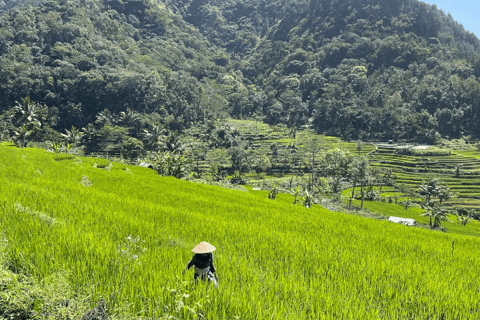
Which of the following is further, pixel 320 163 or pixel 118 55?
pixel 118 55

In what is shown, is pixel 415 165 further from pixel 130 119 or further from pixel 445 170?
pixel 130 119

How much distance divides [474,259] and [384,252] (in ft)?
8.76

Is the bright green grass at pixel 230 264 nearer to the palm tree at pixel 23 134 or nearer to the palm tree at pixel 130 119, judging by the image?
the palm tree at pixel 23 134

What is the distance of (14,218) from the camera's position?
15.4ft

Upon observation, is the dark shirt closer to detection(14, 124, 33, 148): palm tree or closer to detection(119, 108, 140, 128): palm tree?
detection(14, 124, 33, 148): palm tree

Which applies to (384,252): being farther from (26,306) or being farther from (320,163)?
(320,163)

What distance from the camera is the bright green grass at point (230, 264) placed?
9.84 feet

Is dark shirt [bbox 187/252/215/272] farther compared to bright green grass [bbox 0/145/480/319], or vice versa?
dark shirt [bbox 187/252/215/272]

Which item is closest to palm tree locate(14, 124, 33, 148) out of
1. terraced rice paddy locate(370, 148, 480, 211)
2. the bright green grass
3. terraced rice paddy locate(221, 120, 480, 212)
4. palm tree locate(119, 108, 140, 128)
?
the bright green grass

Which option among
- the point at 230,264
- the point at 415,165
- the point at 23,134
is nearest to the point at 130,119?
the point at 23,134

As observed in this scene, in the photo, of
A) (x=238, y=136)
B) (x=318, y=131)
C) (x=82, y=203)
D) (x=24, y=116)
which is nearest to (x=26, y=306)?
(x=82, y=203)

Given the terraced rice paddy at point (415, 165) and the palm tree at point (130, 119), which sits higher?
the palm tree at point (130, 119)

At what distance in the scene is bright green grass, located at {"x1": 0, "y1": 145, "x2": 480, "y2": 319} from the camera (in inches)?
118

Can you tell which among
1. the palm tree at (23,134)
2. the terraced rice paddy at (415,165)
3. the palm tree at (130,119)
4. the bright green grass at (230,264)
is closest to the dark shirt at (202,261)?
the bright green grass at (230,264)
